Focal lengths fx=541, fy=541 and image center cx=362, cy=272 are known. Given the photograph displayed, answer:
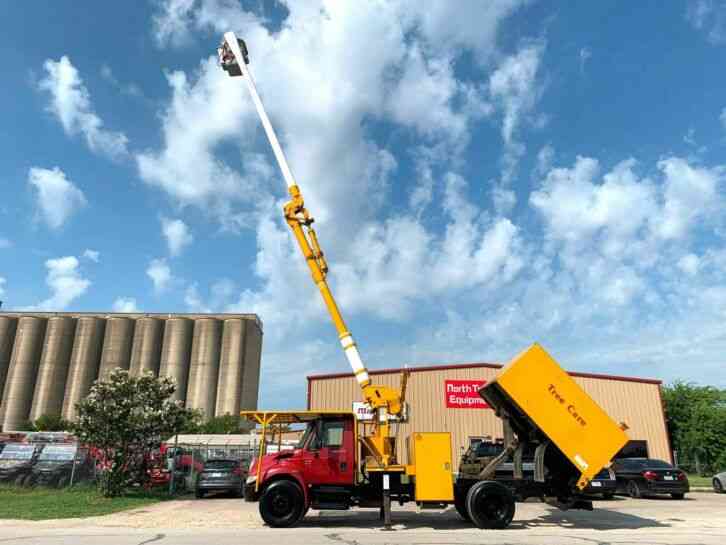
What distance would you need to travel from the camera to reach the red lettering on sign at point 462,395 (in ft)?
85.7

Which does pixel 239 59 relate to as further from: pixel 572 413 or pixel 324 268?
pixel 572 413

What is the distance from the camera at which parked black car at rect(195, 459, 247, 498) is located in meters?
18.3

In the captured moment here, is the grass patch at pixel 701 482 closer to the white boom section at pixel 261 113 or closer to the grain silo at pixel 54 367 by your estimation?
the white boom section at pixel 261 113

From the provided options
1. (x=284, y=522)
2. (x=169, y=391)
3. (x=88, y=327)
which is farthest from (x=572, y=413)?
(x=88, y=327)

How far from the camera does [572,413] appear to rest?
36.6ft

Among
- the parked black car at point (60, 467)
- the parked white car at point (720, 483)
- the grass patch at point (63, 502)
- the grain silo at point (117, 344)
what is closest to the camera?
the grass patch at point (63, 502)

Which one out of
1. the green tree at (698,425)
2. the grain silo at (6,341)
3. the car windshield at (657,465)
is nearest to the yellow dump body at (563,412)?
the car windshield at (657,465)

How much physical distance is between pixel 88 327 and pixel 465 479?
94741 mm

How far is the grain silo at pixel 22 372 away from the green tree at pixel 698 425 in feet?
292

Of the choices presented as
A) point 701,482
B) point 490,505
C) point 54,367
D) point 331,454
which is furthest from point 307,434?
point 54,367

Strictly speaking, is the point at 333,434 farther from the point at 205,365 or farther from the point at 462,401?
the point at 205,365

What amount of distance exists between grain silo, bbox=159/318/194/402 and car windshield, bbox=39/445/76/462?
72.8 m

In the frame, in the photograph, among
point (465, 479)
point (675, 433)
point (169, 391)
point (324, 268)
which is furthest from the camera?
point (675, 433)

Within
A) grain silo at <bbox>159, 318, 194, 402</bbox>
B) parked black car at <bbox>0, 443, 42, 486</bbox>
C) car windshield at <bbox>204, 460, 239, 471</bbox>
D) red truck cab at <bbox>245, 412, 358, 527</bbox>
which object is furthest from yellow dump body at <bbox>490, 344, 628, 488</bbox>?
grain silo at <bbox>159, 318, 194, 402</bbox>
